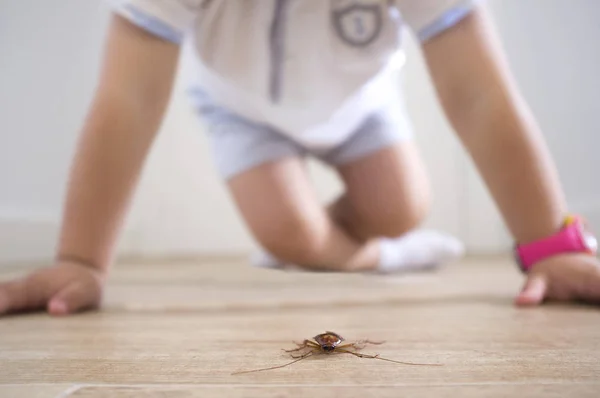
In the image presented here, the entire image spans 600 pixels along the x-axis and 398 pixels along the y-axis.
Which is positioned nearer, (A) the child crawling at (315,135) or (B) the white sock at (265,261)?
(A) the child crawling at (315,135)

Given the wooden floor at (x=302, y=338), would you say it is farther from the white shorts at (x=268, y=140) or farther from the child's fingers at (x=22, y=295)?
the white shorts at (x=268, y=140)

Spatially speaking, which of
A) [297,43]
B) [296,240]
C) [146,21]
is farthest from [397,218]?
[146,21]

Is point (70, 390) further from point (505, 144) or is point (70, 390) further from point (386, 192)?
point (386, 192)

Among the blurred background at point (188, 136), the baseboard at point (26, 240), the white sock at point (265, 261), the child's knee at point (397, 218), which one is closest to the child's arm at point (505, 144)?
the child's knee at point (397, 218)

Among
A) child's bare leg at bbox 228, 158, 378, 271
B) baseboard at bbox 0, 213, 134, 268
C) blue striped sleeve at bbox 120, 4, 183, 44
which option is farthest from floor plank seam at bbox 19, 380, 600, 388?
baseboard at bbox 0, 213, 134, 268

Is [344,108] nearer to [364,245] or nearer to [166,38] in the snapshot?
[364,245]

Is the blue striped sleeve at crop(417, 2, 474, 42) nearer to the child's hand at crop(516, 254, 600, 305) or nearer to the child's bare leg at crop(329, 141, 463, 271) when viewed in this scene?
the child's hand at crop(516, 254, 600, 305)
